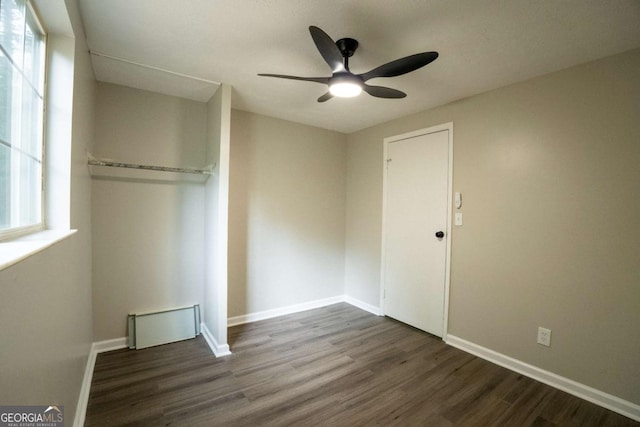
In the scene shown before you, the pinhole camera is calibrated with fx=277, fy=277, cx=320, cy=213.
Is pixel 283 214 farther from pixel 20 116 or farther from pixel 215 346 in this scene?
pixel 20 116

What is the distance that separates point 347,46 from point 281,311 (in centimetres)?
288

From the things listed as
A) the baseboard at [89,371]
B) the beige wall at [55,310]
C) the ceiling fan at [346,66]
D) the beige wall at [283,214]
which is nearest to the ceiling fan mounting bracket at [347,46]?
the ceiling fan at [346,66]

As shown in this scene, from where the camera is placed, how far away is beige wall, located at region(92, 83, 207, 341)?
2461 mm

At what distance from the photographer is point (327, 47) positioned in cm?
151

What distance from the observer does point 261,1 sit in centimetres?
149

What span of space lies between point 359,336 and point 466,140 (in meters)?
2.23

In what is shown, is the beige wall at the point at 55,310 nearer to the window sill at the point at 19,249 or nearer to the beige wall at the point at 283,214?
the window sill at the point at 19,249

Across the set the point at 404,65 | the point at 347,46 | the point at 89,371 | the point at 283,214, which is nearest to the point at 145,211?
the point at 89,371

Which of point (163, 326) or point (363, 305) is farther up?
point (163, 326)

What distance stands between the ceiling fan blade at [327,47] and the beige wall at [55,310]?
3.91 feet

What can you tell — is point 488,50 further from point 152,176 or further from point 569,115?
point 152,176

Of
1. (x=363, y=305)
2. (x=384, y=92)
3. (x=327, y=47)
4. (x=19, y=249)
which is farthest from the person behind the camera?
(x=363, y=305)

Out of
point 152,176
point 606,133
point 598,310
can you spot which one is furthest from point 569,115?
point 152,176

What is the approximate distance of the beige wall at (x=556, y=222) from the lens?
72.6 inches
